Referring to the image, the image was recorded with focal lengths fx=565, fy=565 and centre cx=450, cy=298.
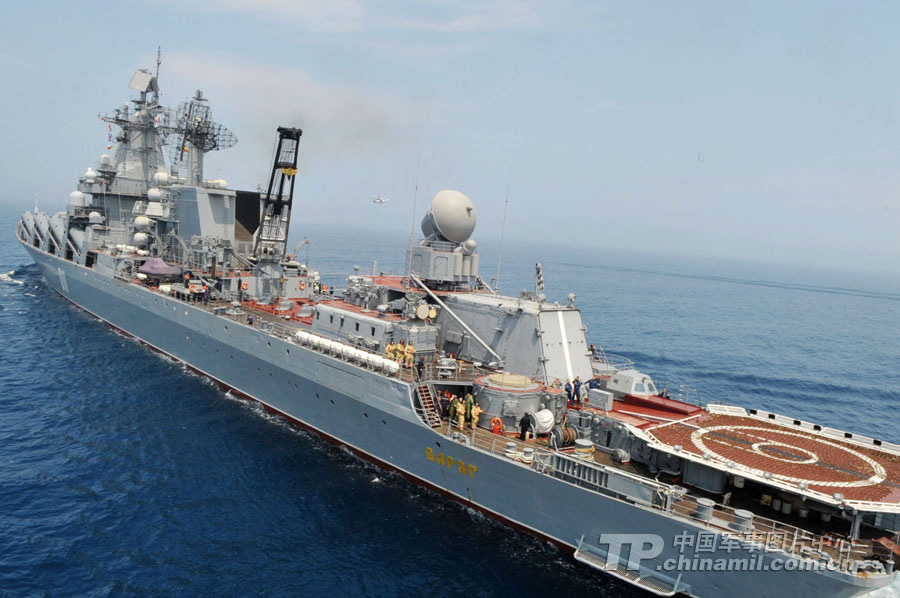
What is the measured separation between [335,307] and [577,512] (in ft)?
48.5

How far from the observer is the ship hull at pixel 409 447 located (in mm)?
14098

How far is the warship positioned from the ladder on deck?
0.06m

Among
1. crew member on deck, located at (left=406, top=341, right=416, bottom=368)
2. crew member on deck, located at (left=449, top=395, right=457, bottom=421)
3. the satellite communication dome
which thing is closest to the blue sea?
crew member on deck, located at (left=449, top=395, right=457, bottom=421)

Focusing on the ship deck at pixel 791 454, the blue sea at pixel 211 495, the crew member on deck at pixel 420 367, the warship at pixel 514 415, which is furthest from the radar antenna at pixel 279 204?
the ship deck at pixel 791 454

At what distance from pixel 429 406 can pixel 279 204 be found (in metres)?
18.3

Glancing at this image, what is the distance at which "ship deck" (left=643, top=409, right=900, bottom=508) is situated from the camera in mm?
14117

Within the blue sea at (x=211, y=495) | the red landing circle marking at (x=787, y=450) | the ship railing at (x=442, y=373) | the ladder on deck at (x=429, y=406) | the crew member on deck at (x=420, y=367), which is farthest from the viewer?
the crew member on deck at (x=420, y=367)

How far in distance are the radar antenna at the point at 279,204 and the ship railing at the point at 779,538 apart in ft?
85.5

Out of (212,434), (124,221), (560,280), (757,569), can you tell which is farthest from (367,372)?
(560,280)

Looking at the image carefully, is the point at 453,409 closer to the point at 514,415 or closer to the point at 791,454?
the point at 514,415

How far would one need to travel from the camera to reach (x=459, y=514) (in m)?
19.5

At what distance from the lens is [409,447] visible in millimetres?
20969

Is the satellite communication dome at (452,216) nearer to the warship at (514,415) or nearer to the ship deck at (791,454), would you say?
the warship at (514,415)

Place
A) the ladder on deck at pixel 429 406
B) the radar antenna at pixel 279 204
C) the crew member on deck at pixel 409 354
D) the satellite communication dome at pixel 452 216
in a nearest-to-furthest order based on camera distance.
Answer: the ladder on deck at pixel 429 406 < the crew member on deck at pixel 409 354 < the satellite communication dome at pixel 452 216 < the radar antenna at pixel 279 204
